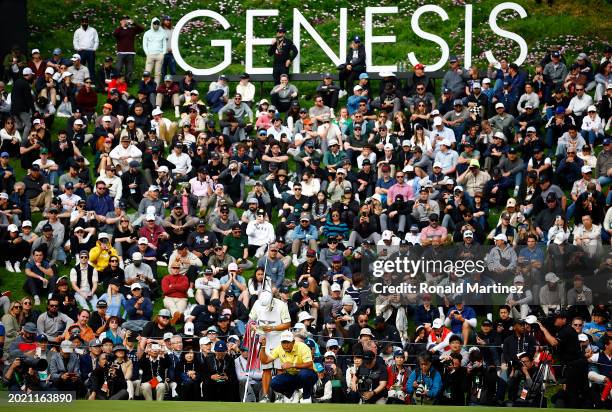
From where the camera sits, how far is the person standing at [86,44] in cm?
3991

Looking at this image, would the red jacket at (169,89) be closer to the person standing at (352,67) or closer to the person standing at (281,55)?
the person standing at (281,55)

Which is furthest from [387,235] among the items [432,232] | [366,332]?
[366,332]

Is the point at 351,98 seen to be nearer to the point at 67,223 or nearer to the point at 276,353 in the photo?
the point at 67,223

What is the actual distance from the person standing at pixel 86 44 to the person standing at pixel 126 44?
0.61m

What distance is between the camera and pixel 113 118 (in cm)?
3638

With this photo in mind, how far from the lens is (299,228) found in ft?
106

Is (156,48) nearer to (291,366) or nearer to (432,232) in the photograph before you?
(432,232)

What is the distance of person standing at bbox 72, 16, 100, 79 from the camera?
39906 millimetres

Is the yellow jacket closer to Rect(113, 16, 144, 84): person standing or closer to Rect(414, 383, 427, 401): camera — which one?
Rect(414, 383, 427, 401): camera

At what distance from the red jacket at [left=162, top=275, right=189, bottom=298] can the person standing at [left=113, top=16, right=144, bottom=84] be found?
398 inches

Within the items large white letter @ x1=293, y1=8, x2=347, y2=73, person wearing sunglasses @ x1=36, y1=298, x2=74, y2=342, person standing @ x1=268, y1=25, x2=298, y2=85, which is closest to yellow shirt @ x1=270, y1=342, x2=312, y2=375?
person wearing sunglasses @ x1=36, y1=298, x2=74, y2=342

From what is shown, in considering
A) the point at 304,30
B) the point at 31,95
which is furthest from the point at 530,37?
the point at 31,95

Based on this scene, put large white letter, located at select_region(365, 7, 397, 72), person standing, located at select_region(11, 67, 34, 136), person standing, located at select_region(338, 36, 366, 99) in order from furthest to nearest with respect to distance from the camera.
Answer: large white letter, located at select_region(365, 7, 397, 72)
person standing, located at select_region(338, 36, 366, 99)
person standing, located at select_region(11, 67, 34, 136)

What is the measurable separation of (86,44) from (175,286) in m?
10.8
